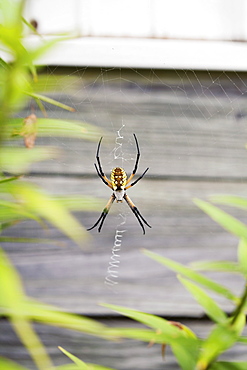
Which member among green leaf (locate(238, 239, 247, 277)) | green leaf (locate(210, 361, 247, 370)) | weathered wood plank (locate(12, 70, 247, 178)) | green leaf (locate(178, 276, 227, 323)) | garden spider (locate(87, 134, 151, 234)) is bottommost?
green leaf (locate(210, 361, 247, 370))

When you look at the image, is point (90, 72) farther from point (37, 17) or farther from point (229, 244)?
point (229, 244)

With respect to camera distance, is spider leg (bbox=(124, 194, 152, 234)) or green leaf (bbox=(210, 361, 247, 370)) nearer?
green leaf (bbox=(210, 361, 247, 370))

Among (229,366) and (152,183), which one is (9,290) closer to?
(229,366)

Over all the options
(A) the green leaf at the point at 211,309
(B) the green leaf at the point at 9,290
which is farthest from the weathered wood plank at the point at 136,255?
(B) the green leaf at the point at 9,290

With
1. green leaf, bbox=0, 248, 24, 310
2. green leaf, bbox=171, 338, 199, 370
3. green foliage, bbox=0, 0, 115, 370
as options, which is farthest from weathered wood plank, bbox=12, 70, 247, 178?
green leaf, bbox=0, 248, 24, 310

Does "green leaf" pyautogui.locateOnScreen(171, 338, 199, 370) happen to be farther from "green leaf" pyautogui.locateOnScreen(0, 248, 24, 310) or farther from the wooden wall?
the wooden wall

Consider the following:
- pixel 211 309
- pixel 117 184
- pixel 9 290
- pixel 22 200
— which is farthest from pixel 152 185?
pixel 9 290

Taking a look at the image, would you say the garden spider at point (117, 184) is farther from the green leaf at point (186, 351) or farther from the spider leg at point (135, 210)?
the green leaf at point (186, 351)
